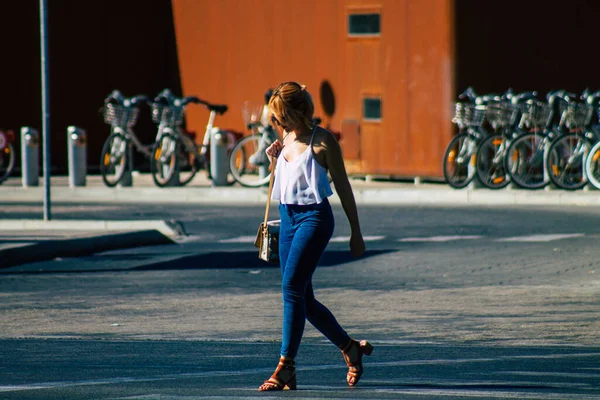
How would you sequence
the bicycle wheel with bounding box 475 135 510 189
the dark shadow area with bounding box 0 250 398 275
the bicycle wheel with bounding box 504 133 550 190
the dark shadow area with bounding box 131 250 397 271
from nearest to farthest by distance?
the dark shadow area with bounding box 0 250 398 275, the dark shadow area with bounding box 131 250 397 271, the bicycle wheel with bounding box 504 133 550 190, the bicycle wheel with bounding box 475 135 510 189

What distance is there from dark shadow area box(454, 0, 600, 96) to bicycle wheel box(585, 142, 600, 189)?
10.9 ft

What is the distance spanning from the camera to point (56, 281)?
12.0m

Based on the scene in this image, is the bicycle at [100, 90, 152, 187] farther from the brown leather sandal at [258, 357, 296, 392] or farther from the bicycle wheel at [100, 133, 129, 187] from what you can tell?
the brown leather sandal at [258, 357, 296, 392]

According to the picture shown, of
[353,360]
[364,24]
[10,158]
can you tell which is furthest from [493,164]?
[353,360]

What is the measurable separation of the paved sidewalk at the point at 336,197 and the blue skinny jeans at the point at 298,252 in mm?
12403

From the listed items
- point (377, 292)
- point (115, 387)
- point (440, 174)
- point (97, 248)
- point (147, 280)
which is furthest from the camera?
point (440, 174)

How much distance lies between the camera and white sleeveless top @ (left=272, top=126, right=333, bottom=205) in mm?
7152

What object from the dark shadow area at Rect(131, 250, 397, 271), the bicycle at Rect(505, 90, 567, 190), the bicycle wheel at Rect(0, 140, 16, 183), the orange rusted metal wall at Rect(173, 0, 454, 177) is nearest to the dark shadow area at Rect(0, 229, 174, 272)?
the dark shadow area at Rect(131, 250, 397, 271)

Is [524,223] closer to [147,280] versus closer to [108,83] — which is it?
[147,280]

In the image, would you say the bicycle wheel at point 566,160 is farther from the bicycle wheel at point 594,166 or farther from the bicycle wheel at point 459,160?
the bicycle wheel at point 459,160

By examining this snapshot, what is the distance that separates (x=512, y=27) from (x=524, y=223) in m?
6.63

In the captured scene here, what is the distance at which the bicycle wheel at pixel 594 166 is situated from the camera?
64.1 feet

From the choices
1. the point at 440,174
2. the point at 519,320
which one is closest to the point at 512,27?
the point at 440,174

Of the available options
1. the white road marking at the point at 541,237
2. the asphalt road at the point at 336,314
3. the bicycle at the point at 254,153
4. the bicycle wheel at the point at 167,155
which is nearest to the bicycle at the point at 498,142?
the bicycle at the point at 254,153
